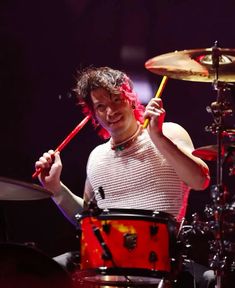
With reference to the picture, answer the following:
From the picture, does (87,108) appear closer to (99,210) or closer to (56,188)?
(56,188)

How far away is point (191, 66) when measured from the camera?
2.56 metres

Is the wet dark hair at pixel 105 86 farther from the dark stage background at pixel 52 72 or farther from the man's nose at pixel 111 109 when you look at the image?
the dark stage background at pixel 52 72

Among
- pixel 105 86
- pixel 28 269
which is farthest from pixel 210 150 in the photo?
pixel 28 269

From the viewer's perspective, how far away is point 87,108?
9.78ft

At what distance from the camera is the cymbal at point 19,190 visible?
1899mm

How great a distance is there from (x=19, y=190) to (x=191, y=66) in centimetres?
91

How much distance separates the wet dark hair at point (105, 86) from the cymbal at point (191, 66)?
0.27m

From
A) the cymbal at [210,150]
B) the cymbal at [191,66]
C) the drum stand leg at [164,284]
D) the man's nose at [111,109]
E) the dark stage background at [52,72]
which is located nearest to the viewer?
the drum stand leg at [164,284]

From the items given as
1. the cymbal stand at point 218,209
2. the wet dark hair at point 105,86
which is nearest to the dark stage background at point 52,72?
the wet dark hair at point 105,86

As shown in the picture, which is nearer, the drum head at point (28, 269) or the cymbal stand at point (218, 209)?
the drum head at point (28, 269)

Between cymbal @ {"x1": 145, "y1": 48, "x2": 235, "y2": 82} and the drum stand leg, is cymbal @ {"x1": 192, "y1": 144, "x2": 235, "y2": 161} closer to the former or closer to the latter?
cymbal @ {"x1": 145, "y1": 48, "x2": 235, "y2": 82}

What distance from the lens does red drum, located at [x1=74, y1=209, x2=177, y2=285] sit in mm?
2236

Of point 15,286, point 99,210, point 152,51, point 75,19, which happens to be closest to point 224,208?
point 99,210

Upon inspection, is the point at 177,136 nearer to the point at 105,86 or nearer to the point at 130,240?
the point at 105,86
